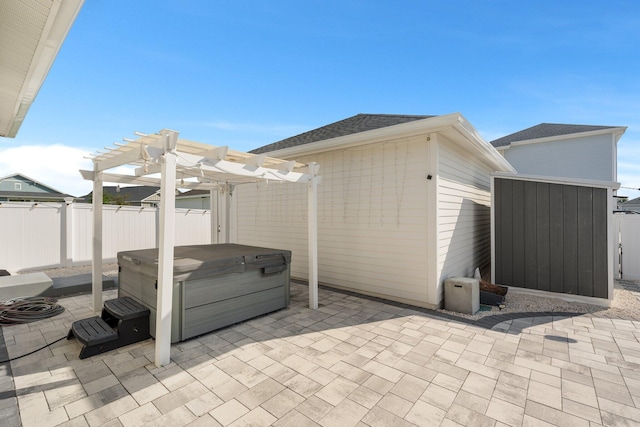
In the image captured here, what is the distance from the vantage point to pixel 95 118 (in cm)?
680

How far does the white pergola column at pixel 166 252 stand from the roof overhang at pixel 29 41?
1.05m

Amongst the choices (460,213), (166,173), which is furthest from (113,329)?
(460,213)

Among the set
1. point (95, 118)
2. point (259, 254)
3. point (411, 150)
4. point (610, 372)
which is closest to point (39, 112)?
point (95, 118)

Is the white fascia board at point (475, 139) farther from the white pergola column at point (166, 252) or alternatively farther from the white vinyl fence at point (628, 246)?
the white pergola column at point (166, 252)

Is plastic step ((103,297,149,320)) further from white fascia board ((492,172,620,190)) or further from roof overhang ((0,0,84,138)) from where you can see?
white fascia board ((492,172,620,190))

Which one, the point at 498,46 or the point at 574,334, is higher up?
the point at 498,46

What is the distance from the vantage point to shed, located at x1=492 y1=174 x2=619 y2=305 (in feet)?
14.9

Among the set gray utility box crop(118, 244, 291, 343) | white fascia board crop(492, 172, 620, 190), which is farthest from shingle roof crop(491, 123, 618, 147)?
gray utility box crop(118, 244, 291, 343)

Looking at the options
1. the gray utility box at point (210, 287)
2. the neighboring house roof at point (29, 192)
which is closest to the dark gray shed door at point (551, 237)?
the gray utility box at point (210, 287)

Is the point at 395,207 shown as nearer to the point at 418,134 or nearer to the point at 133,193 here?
the point at 418,134

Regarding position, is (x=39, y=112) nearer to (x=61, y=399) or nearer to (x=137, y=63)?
(x=137, y=63)

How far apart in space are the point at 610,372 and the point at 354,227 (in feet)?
A: 11.5

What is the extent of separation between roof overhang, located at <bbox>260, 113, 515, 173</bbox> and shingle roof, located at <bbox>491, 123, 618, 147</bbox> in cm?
824

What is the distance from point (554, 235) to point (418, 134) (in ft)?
10.2
